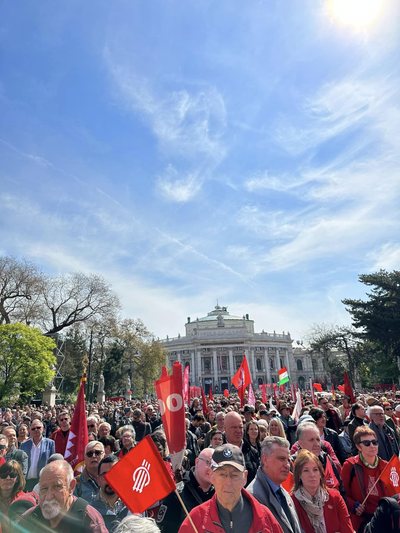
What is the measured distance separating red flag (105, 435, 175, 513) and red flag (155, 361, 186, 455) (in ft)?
4.26

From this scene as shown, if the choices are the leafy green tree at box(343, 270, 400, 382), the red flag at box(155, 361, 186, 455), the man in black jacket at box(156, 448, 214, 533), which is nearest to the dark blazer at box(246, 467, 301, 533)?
the man in black jacket at box(156, 448, 214, 533)

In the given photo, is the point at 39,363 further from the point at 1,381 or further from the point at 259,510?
the point at 259,510

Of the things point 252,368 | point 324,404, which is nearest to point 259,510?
point 324,404

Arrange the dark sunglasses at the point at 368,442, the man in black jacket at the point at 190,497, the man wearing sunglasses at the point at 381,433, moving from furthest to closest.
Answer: the man wearing sunglasses at the point at 381,433 < the dark sunglasses at the point at 368,442 < the man in black jacket at the point at 190,497

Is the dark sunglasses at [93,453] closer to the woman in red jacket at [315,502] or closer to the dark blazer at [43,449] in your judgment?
the dark blazer at [43,449]

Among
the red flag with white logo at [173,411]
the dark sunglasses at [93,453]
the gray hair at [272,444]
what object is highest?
the red flag with white logo at [173,411]

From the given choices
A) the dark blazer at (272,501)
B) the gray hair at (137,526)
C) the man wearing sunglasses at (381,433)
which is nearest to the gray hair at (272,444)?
the dark blazer at (272,501)

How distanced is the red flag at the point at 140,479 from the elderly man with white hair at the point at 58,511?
1.19 ft

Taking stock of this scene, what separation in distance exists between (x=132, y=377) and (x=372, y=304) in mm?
28306

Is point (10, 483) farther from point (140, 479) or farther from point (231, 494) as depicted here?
point (231, 494)

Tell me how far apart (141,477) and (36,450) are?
4.65m

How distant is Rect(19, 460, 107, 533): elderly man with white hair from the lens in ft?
9.16

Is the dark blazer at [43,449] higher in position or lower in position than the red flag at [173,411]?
lower

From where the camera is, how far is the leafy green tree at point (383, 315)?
39469 mm
